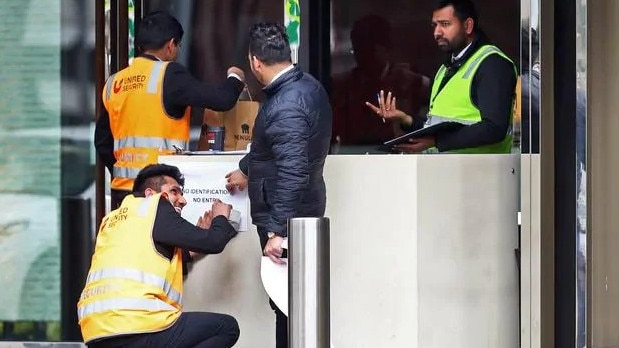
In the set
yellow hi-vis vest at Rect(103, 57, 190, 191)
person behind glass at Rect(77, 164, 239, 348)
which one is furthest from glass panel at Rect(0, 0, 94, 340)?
person behind glass at Rect(77, 164, 239, 348)

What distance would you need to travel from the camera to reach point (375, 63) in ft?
24.7

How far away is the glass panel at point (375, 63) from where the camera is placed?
7418 mm

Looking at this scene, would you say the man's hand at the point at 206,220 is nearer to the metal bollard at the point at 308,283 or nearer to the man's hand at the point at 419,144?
the man's hand at the point at 419,144

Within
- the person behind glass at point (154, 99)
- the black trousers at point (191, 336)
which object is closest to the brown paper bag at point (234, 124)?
the person behind glass at point (154, 99)

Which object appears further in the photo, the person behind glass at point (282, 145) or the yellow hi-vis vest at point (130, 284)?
the person behind glass at point (282, 145)

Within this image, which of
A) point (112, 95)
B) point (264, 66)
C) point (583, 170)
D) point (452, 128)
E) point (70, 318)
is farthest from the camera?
point (70, 318)

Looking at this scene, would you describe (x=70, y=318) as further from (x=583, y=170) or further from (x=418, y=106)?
(x=583, y=170)

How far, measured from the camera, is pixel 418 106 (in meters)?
7.45

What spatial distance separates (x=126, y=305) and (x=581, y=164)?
6.45 ft

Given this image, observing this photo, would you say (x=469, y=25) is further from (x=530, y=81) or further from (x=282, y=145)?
(x=282, y=145)

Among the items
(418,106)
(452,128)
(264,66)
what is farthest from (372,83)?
(264,66)

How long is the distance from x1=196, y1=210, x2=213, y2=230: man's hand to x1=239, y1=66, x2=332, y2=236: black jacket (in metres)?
0.42

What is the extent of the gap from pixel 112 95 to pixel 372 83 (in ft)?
5.76

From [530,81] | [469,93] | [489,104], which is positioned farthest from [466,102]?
[530,81]
